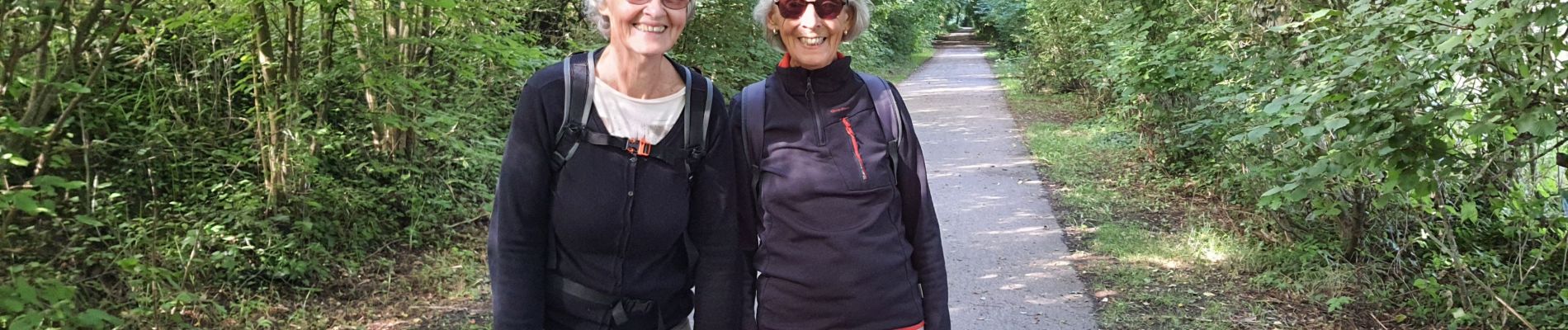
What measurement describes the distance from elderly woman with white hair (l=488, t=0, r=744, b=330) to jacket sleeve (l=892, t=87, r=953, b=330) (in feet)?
1.30

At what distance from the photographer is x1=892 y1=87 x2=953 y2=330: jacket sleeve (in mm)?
2279

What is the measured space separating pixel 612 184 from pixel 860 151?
1.76 ft

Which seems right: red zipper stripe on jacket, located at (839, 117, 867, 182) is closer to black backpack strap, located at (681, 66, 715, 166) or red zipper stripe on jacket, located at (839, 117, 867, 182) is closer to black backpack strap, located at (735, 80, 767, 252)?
black backpack strap, located at (735, 80, 767, 252)

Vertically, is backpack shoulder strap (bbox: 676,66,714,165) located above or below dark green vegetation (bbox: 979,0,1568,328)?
above

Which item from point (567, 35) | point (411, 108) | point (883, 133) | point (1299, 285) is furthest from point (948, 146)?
point (883, 133)

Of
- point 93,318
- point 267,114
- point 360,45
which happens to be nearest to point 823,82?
point 93,318

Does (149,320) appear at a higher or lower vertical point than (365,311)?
higher

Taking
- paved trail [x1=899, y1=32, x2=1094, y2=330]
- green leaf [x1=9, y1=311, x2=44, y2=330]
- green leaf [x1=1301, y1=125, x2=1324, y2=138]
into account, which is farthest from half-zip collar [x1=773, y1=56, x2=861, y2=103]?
paved trail [x1=899, y1=32, x2=1094, y2=330]

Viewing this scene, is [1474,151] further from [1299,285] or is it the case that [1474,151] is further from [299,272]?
[299,272]

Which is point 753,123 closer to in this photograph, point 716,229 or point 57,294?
point 716,229

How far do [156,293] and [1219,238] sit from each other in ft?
19.2

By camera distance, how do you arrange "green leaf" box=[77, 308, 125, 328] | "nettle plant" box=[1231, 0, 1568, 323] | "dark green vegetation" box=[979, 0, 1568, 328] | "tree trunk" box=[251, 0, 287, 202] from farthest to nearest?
"tree trunk" box=[251, 0, 287, 202] → "dark green vegetation" box=[979, 0, 1568, 328] → "nettle plant" box=[1231, 0, 1568, 323] → "green leaf" box=[77, 308, 125, 328]

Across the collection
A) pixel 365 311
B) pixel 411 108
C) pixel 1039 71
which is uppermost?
pixel 411 108

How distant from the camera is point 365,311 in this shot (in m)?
5.36
